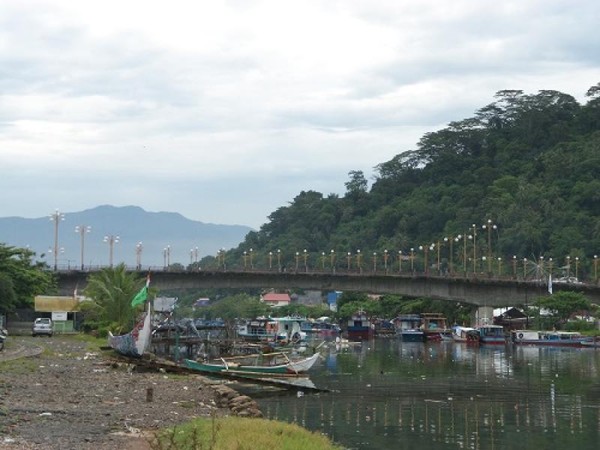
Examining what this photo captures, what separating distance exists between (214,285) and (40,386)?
8491 centimetres

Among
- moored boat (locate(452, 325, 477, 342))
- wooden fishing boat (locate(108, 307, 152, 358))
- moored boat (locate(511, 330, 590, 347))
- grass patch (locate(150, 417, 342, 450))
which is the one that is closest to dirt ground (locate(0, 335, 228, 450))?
grass patch (locate(150, 417, 342, 450))

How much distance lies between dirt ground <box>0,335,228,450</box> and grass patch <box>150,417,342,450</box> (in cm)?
96

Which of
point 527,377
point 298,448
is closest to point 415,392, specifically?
point 527,377

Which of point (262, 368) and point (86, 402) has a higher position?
point (86, 402)

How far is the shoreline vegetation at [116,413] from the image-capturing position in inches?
1102

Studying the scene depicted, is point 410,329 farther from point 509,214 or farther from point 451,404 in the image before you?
point 451,404

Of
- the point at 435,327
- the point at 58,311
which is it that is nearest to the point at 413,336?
the point at 435,327

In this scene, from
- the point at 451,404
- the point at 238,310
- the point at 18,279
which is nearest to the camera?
the point at 451,404

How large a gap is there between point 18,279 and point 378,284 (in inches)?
1768

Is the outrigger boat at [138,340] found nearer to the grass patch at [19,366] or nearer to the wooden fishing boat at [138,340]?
the wooden fishing boat at [138,340]

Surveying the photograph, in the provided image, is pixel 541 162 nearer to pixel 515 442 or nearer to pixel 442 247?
pixel 442 247

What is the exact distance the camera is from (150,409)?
1459 inches

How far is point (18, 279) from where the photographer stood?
93.9 meters

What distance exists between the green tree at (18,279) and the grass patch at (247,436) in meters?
54.9
